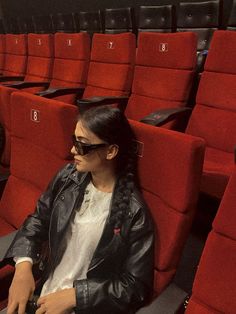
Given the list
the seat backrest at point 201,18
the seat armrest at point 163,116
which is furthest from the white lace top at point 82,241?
the seat backrest at point 201,18

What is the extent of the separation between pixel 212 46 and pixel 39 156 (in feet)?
3.00

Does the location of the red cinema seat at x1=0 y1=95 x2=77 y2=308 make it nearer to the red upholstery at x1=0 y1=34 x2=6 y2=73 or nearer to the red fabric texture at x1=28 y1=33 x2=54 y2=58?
the red fabric texture at x1=28 y1=33 x2=54 y2=58

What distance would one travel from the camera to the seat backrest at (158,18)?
275cm

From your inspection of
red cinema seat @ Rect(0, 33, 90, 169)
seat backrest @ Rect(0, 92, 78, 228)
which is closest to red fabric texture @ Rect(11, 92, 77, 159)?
seat backrest @ Rect(0, 92, 78, 228)

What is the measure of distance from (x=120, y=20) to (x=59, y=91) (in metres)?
1.29

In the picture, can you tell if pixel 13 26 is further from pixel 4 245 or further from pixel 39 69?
pixel 4 245

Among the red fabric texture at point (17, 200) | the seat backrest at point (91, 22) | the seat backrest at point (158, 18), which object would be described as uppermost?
the seat backrest at point (158, 18)

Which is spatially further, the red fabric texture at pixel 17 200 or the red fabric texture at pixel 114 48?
the red fabric texture at pixel 114 48

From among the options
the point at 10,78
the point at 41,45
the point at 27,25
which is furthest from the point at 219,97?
the point at 27,25

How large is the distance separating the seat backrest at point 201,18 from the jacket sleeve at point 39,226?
6.54 ft

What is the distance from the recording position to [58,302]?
2.45 ft

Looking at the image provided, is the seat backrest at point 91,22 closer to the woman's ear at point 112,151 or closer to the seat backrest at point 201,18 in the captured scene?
the seat backrest at point 201,18

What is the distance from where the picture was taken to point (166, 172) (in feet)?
2.53

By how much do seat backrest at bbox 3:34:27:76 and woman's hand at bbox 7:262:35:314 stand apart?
104 inches
